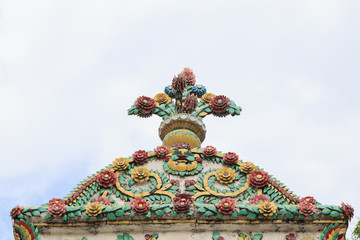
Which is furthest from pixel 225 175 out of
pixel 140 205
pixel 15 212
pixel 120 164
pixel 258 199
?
pixel 15 212

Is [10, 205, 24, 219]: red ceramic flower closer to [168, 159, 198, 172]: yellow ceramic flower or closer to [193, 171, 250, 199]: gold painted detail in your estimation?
[168, 159, 198, 172]: yellow ceramic flower

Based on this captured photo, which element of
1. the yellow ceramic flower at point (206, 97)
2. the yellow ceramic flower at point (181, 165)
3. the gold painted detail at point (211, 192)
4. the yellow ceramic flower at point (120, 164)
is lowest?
the gold painted detail at point (211, 192)

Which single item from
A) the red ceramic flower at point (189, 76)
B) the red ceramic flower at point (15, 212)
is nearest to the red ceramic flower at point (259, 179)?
the red ceramic flower at point (189, 76)

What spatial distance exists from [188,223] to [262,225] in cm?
116

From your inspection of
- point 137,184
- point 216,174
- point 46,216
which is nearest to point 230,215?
point 216,174

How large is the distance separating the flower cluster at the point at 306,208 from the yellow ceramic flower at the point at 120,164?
3.15 m

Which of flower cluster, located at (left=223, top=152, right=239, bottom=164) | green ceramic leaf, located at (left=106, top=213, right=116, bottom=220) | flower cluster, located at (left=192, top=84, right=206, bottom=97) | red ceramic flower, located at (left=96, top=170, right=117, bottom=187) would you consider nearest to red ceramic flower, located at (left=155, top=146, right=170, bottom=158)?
red ceramic flower, located at (left=96, top=170, right=117, bottom=187)

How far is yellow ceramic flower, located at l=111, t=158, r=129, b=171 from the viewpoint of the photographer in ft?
34.9

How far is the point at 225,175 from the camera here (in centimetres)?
1040

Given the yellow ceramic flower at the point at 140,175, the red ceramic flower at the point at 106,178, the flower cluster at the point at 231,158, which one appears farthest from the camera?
the flower cluster at the point at 231,158

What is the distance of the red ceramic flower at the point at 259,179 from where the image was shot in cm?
1022

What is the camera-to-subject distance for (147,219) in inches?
371

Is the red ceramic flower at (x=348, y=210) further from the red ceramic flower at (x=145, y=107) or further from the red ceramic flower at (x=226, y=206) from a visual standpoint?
the red ceramic flower at (x=145, y=107)

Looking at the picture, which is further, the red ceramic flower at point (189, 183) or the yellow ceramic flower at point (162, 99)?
the yellow ceramic flower at point (162, 99)
